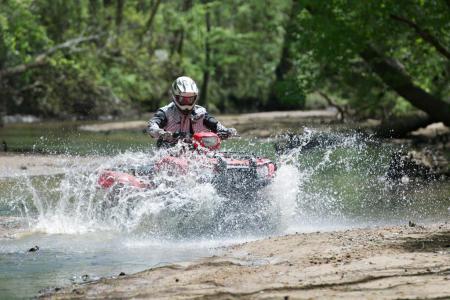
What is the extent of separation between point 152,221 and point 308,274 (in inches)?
164

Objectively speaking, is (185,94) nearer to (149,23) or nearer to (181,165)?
(181,165)

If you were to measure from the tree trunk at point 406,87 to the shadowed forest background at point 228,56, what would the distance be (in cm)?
4

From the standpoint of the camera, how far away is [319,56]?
1140 inches

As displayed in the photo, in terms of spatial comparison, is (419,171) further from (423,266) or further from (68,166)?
(423,266)

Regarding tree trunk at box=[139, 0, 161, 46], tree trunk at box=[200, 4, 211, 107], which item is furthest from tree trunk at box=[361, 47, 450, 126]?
tree trunk at box=[200, 4, 211, 107]

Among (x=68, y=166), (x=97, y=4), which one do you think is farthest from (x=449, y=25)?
(x=97, y=4)

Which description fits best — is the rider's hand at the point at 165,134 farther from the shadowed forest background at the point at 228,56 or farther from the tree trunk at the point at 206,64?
the tree trunk at the point at 206,64

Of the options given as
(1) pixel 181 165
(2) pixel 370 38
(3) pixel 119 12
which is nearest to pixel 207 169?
(1) pixel 181 165

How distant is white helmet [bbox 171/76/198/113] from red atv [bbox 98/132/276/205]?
0.76 metres

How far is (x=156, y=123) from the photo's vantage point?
43.8 feet

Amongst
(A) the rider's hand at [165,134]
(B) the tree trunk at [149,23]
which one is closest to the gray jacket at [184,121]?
(A) the rider's hand at [165,134]

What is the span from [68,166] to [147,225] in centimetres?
1038

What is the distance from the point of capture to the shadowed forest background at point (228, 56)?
28125mm

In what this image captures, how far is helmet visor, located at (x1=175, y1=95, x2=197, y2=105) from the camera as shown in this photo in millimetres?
13375
